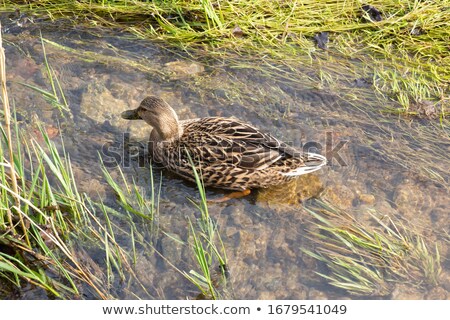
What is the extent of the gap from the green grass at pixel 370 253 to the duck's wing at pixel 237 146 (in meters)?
0.56

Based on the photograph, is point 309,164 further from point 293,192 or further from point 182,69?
point 182,69

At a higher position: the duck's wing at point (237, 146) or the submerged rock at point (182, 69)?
the submerged rock at point (182, 69)

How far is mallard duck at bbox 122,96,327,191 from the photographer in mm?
4867

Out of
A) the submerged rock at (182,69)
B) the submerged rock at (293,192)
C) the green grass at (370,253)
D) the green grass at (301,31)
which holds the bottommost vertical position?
the green grass at (370,253)

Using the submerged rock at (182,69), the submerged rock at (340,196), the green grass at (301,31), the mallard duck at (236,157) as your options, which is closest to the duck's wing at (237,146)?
the mallard duck at (236,157)

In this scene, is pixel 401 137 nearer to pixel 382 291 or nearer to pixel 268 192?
pixel 268 192

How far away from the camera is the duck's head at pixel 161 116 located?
204 inches

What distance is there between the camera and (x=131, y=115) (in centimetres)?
533

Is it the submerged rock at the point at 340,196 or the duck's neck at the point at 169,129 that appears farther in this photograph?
the duck's neck at the point at 169,129

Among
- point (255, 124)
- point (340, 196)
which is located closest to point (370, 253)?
point (340, 196)

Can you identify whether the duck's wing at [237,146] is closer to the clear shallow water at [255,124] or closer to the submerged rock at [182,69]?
the clear shallow water at [255,124]

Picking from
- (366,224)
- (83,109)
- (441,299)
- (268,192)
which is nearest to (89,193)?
(83,109)

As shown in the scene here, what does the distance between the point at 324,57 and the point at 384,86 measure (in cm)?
68

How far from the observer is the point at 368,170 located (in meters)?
5.12
